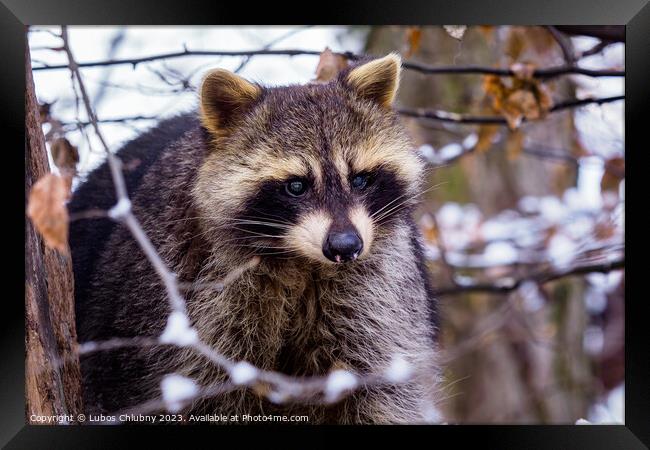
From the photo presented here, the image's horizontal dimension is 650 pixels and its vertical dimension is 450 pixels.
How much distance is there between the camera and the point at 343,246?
290 centimetres

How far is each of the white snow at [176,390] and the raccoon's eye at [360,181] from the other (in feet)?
3.34

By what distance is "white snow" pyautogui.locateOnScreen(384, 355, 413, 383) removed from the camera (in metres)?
3.51

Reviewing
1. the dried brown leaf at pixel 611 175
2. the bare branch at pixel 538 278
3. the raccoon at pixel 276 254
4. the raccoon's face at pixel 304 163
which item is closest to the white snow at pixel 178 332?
the raccoon at pixel 276 254

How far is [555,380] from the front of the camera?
271 inches

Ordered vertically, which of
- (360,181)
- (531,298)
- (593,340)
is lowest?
(593,340)

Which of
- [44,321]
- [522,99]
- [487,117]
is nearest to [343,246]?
[44,321]

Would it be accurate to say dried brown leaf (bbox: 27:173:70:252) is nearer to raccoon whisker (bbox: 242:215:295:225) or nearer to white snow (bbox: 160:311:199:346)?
white snow (bbox: 160:311:199:346)

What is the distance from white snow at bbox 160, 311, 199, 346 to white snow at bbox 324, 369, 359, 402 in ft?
1.84

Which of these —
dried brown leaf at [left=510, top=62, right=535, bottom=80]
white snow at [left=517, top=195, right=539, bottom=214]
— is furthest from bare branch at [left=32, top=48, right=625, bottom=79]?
white snow at [left=517, top=195, right=539, bottom=214]

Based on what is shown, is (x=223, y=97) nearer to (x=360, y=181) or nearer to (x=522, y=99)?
(x=360, y=181)

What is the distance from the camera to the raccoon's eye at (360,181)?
10.4 ft

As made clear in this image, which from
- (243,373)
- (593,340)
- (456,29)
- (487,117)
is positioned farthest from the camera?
(593,340)

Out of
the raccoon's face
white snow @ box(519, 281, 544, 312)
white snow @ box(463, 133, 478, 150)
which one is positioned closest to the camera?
the raccoon's face

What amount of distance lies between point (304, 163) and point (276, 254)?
40 centimetres
